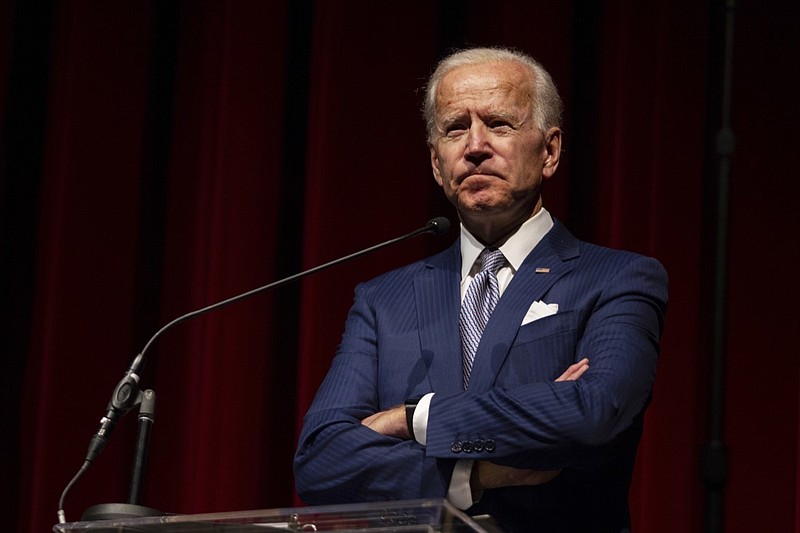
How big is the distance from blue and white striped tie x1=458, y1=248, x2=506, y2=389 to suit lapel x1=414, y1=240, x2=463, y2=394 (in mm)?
19

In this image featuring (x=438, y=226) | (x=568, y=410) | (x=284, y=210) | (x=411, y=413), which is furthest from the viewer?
(x=284, y=210)

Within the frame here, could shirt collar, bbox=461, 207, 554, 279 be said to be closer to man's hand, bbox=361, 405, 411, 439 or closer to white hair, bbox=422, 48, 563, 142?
white hair, bbox=422, 48, 563, 142

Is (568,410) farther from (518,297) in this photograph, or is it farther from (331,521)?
(331,521)

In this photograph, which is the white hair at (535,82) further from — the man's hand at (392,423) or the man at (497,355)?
the man's hand at (392,423)

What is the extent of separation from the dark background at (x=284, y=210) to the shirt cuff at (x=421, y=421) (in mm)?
990

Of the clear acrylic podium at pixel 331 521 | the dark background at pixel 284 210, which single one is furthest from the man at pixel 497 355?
the dark background at pixel 284 210

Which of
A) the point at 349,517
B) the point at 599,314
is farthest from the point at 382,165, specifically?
the point at 349,517

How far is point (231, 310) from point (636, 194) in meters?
1.05

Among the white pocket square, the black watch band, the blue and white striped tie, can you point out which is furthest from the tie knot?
the black watch band

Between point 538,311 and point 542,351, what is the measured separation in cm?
8

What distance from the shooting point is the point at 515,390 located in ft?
5.69

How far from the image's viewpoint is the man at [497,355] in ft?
5.64

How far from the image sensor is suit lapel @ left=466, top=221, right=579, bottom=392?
189 cm

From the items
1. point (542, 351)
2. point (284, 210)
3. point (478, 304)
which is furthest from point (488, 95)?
point (284, 210)
